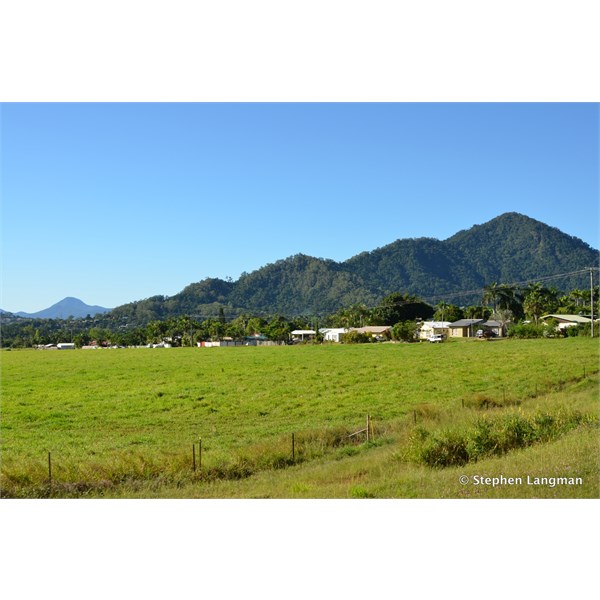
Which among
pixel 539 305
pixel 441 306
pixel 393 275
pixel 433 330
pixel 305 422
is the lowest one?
pixel 305 422

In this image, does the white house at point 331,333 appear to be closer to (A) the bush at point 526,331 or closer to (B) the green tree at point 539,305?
(B) the green tree at point 539,305

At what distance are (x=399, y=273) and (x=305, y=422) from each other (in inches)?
157

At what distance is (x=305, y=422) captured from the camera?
12.5m

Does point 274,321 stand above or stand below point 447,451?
above

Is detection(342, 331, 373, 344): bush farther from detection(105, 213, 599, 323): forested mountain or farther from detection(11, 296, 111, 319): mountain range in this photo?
detection(11, 296, 111, 319): mountain range

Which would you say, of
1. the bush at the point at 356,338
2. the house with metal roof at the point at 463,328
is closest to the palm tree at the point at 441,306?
the bush at the point at 356,338

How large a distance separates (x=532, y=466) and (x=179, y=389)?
14.2 m

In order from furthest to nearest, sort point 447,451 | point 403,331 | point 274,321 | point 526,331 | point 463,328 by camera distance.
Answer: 1. point 463,328
2. point 526,331
3. point 403,331
4. point 274,321
5. point 447,451

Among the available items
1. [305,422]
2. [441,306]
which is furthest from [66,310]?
[441,306]

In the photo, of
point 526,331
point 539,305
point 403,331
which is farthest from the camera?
point 539,305

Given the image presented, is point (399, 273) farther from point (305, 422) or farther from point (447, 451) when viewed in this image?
point (447, 451)

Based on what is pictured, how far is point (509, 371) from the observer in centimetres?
1619

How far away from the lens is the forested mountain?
29.4 feet

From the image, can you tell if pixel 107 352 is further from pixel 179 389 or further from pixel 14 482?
pixel 14 482
